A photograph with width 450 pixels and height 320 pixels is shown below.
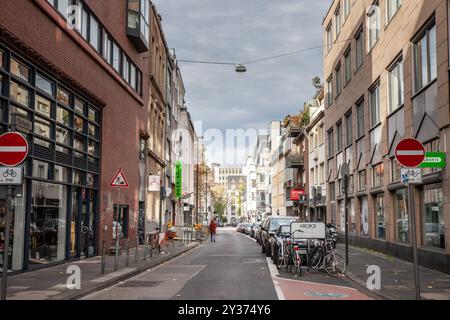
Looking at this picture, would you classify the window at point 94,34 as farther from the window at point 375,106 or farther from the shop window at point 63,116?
the window at point 375,106

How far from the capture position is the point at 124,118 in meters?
25.5

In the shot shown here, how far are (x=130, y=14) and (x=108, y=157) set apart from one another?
7.56 metres

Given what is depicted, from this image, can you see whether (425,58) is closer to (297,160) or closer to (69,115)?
(69,115)

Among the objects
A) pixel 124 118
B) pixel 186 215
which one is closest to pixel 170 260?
pixel 124 118

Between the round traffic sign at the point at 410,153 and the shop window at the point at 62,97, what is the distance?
36.0ft

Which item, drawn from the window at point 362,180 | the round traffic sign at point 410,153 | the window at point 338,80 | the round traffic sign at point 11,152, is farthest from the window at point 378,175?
the round traffic sign at point 11,152

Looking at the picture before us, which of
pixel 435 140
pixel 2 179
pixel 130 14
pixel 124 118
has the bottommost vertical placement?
pixel 2 179

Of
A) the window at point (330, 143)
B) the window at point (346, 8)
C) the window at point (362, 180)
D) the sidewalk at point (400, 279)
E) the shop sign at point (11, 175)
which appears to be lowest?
the sidewalk at point (400, 279)

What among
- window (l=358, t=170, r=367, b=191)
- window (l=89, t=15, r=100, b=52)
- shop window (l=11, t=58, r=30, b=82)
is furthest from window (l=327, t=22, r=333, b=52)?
shop window (l=11, t=58, r=30, b=82)

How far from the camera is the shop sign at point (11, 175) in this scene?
31.0ft
